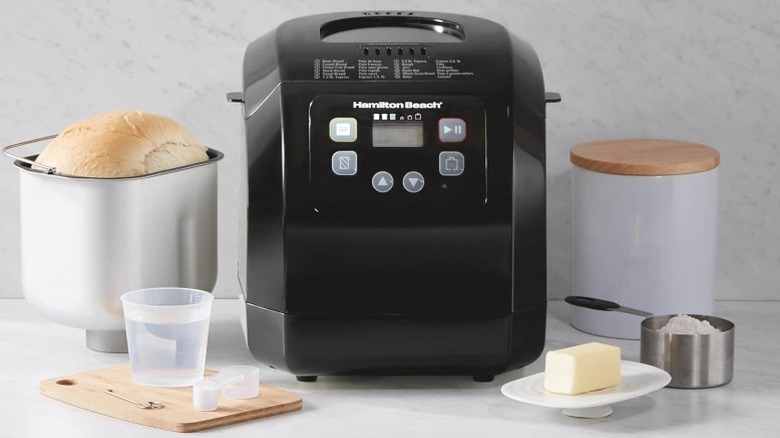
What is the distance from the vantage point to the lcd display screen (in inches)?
52.4

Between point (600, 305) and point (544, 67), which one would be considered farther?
point (544, 67)

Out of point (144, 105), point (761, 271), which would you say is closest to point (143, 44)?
point (144, 105)

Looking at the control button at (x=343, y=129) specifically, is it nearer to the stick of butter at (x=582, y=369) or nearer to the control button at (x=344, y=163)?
the control button at (x=344, y=163)

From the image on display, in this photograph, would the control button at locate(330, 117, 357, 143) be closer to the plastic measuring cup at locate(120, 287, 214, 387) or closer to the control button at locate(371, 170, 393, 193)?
the control button at locate(371, 170, 393, 193)

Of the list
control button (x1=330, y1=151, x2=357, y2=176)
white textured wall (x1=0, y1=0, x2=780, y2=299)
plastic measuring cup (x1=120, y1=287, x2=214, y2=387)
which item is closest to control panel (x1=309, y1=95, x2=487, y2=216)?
control button (x1=330, y1=151, x2=357, y2=176)

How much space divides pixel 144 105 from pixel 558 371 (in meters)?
0.71

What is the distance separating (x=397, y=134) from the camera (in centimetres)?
133

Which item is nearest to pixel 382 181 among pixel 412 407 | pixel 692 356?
pixel 412 407

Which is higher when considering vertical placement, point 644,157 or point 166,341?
point 644,157

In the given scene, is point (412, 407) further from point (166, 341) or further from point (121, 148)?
point (121, 148)

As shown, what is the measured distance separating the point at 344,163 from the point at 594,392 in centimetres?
33

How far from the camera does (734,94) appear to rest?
1729 mm

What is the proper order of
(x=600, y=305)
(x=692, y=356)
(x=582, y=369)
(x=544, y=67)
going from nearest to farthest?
1. (x=582, y=369)
2. (x=692, y=356)
3. (x=600, y=305)
4. (x=544, y=67)

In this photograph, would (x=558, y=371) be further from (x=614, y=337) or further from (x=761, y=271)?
(x=761, y=271)
